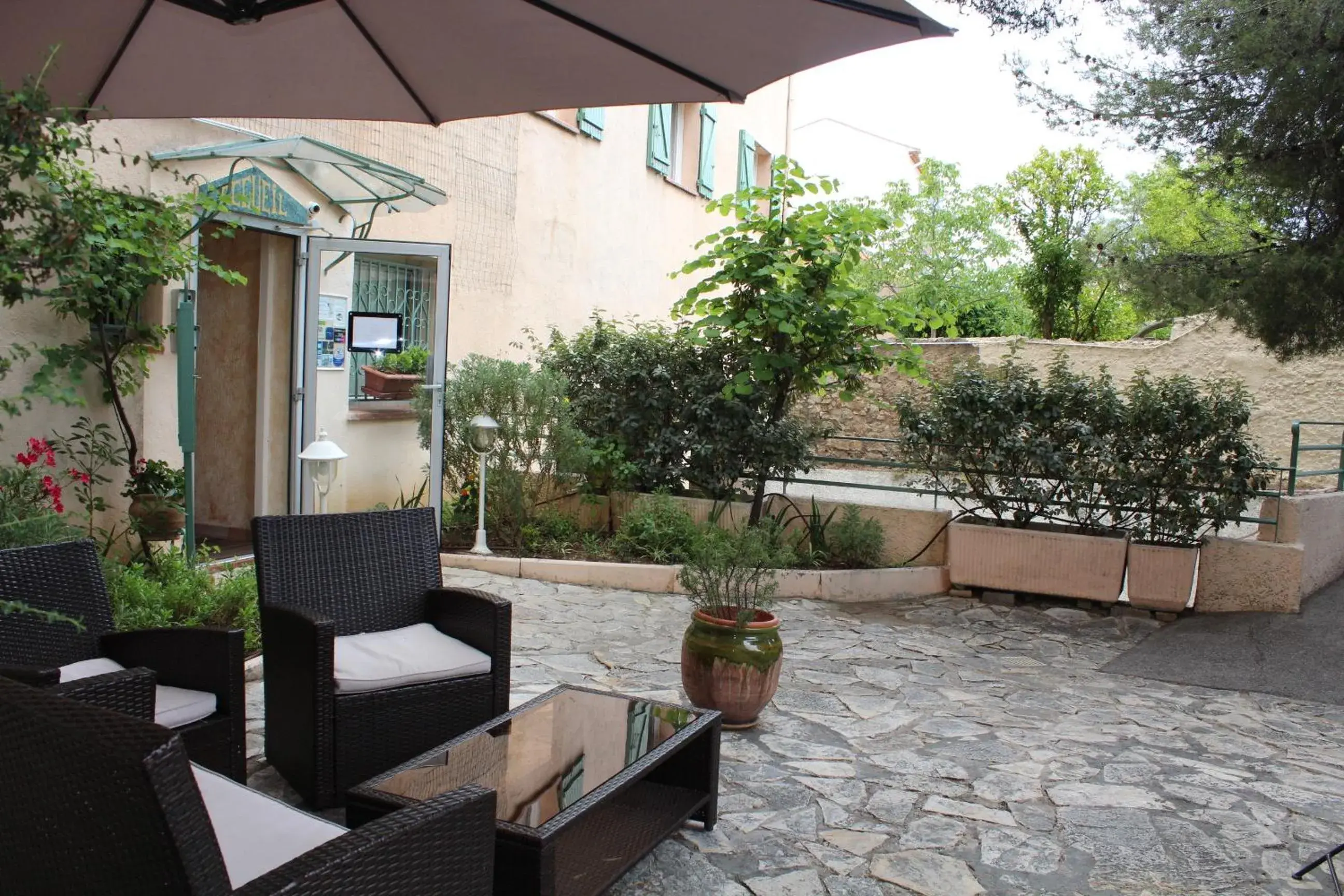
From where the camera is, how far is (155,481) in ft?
19.8

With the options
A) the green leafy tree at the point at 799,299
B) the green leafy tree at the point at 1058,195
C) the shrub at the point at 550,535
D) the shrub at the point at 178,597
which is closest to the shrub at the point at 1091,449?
the green leafy tree at the point at 799,299

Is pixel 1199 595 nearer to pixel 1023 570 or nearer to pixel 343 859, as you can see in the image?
pixel 1023 570

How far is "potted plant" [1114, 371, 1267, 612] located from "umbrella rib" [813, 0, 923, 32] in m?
5.07

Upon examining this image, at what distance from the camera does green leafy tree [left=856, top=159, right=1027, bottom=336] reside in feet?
115

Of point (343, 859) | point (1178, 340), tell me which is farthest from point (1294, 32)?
point (1178, 340)

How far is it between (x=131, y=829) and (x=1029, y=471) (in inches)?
265

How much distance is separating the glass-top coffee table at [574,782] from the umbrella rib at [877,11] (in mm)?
2131

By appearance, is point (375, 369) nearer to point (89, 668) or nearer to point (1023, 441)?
point (1023, 441)

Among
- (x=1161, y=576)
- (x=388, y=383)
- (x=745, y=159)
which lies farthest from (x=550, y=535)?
(x=745, y=159)

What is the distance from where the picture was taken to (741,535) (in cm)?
685

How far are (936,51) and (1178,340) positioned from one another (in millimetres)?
11169

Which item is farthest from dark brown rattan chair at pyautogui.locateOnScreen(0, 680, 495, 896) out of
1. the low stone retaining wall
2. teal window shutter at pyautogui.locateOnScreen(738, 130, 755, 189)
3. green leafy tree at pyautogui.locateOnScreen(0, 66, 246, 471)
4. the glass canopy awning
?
teal window shutter at pyautogui.locateOnScreen(738, 130, 755, 189)

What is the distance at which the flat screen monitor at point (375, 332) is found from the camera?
7.96 m

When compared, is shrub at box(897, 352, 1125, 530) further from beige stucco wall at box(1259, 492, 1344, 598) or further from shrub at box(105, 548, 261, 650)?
shrub at box(105, 548, 261, 650)
